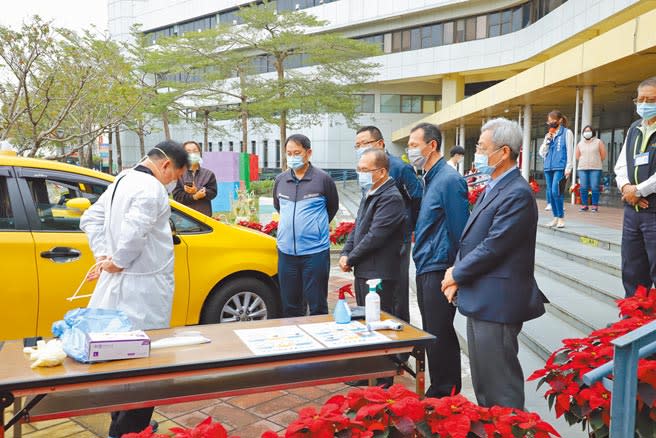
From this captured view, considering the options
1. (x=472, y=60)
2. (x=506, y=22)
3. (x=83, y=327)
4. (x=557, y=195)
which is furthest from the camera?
(x=472, y=60)

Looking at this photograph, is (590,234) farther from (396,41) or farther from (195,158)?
(396,41)

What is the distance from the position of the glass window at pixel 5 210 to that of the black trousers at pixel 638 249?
14.9ft

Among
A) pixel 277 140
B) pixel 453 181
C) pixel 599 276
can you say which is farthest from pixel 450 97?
pixel 453 181

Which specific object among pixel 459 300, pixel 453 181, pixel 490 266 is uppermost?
pixel 453 181

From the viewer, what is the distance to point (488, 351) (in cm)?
302

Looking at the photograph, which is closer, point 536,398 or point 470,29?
point 536,398

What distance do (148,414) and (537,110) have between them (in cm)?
2041

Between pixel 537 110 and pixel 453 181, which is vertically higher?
pixel 537 110

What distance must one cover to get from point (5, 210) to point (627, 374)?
13.9 ft

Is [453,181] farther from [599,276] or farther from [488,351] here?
[599,276]

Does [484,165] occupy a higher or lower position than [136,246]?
higher

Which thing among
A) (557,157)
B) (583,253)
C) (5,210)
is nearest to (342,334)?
(5,210)

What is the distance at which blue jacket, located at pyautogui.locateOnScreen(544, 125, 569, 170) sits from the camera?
8.91 metres

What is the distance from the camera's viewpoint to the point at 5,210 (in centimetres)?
428
